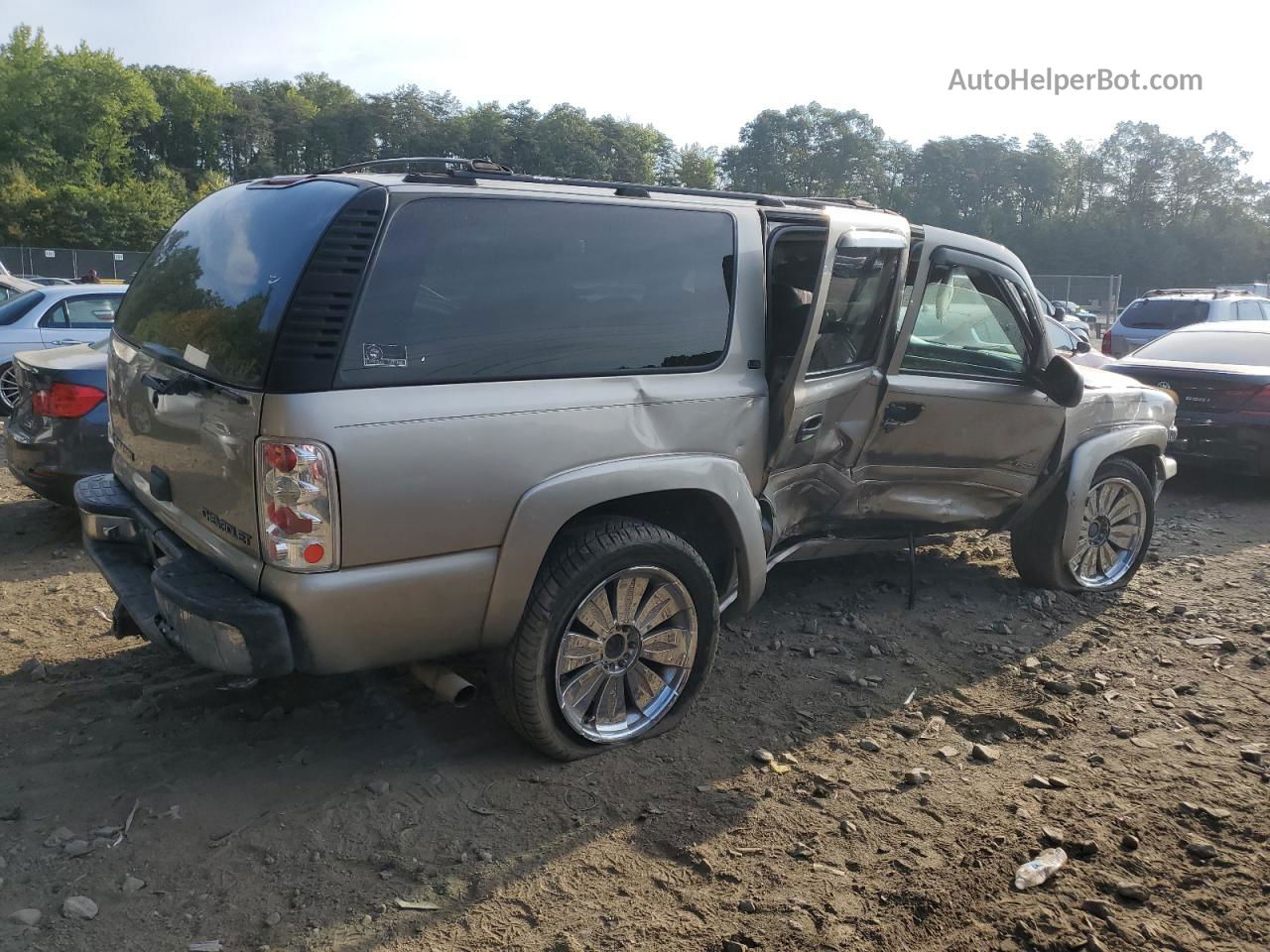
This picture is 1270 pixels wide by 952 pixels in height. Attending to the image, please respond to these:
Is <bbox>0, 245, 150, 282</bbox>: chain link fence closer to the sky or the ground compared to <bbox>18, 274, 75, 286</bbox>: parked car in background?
closer to the sky

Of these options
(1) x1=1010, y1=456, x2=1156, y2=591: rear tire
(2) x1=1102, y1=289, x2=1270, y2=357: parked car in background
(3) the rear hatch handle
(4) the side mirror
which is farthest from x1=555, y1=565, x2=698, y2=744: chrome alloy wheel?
(2) x1=1102, y1=289, x2=1270, y2=357: parked car in background

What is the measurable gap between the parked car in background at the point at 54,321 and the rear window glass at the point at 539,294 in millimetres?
8284

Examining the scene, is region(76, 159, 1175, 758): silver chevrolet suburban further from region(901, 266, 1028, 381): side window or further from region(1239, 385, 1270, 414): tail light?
region(1239, 385, 1270, 414): tail light

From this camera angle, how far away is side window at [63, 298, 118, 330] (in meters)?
10.3

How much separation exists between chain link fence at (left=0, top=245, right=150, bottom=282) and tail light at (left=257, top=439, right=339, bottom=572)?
4264cm

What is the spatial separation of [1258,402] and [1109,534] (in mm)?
3877

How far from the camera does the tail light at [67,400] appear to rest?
19.1ft

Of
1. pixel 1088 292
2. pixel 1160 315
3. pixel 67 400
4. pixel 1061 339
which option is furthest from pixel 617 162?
pixel 67 400

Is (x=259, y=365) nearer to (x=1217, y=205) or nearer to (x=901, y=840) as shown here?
(x=901, y=840)

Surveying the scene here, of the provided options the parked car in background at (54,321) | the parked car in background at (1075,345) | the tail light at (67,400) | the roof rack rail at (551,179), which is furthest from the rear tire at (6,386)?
the parked car in background at (1075,345)

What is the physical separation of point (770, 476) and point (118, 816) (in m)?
2.64

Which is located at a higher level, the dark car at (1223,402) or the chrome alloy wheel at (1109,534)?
the dark car at (1223,402)

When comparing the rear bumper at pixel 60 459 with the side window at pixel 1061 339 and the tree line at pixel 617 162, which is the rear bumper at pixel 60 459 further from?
the tree line at pixel 617 162

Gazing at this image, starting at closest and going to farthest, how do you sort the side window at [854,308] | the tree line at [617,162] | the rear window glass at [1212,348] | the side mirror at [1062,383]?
the side window at [854,308] → the side mirror at [1062,383] → the rear window glass at [1212,348] → the tree line at [617,162]
